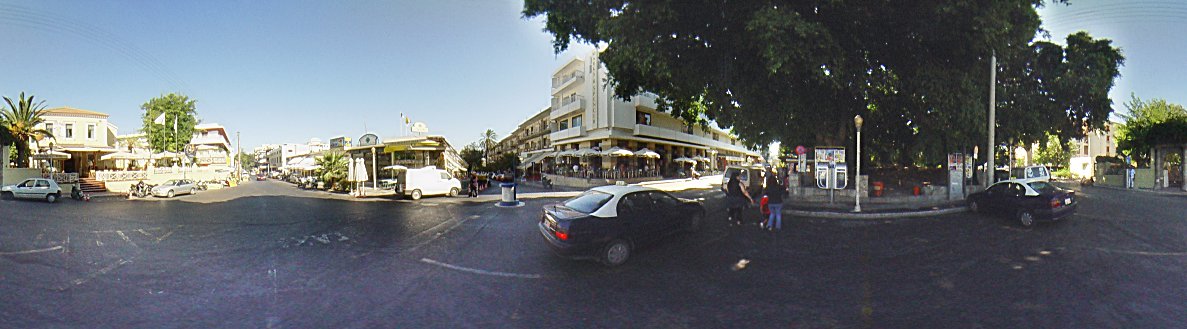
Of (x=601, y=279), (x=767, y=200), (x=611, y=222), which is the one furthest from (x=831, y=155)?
(x=601, y=279)

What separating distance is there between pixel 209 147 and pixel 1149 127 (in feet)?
294

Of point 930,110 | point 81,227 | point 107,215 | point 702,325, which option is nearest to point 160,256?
point 81,227

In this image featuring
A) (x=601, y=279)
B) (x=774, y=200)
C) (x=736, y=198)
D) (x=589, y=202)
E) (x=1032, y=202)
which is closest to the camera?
(x=601, y=279)

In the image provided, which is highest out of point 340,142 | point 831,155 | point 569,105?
point 569,105

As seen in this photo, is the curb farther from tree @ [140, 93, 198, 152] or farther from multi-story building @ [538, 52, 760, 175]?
tree @ [140, 93, 198, 152]

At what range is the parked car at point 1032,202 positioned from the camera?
990 centimetres

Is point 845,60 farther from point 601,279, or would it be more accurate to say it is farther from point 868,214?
point 601,279

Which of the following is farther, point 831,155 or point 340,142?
point 340,142

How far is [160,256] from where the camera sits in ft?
24.7

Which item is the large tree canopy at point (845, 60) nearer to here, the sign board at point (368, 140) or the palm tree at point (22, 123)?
the sign board at point (368, 140)

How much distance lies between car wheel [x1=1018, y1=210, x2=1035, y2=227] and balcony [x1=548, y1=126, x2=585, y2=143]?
28822 mm

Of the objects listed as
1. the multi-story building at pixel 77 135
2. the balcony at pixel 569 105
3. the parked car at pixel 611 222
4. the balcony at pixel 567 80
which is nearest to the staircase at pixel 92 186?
the multi-story building at pixel 77 135

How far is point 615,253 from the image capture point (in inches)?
263

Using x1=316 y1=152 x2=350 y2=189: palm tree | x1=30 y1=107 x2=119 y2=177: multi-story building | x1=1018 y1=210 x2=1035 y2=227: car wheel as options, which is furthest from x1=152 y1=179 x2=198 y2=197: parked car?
x1=1018 y1=210 x2=1035 y2=227: car wheel
